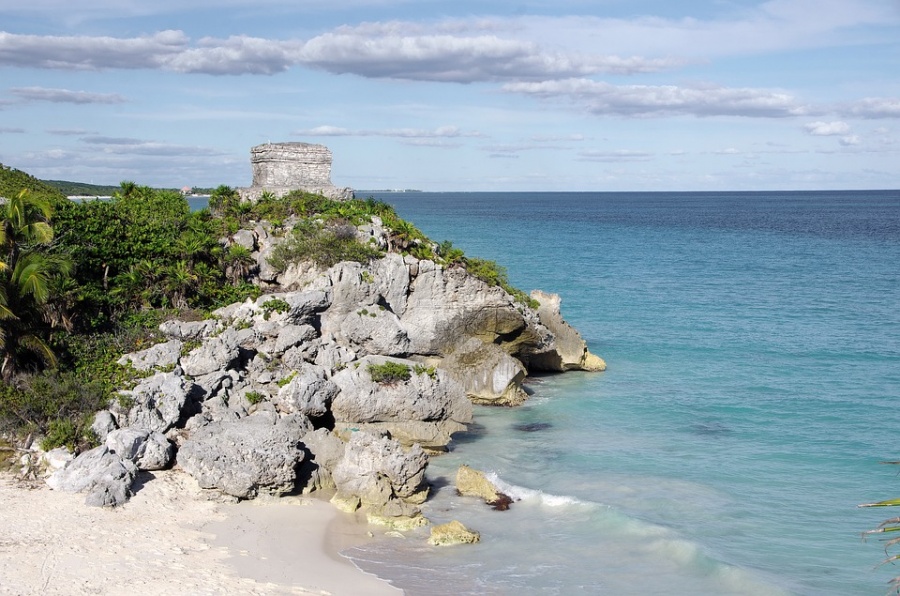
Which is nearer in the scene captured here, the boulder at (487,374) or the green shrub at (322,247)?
the boulder at (487,374)

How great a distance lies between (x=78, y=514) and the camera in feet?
44.8

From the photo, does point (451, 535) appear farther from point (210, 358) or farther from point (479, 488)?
point (210, 358)

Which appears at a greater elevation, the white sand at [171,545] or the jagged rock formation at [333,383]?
the jagged rock formation at [333,383]

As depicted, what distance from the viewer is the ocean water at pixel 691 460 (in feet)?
42.6

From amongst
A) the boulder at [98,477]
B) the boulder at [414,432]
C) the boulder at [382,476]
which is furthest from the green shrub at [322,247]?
the boulder at [98,477]

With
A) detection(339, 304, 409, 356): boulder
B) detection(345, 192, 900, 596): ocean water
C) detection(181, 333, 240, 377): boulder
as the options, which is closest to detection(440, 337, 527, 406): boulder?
detection(345, 192, 900, 596): ocean water

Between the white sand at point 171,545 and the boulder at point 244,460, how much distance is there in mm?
333

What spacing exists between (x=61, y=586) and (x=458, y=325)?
1324cm

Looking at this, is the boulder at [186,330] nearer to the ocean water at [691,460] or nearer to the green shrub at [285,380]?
the green shrub at [285,380]

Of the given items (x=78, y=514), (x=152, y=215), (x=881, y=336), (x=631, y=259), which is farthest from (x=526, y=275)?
(x=78, y=514)

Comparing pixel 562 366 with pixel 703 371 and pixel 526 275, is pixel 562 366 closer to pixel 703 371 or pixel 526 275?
pixel 703 371

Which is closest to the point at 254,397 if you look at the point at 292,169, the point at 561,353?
the point at 561,353

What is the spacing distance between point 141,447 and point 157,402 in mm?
1404

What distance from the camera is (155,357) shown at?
18.2m
